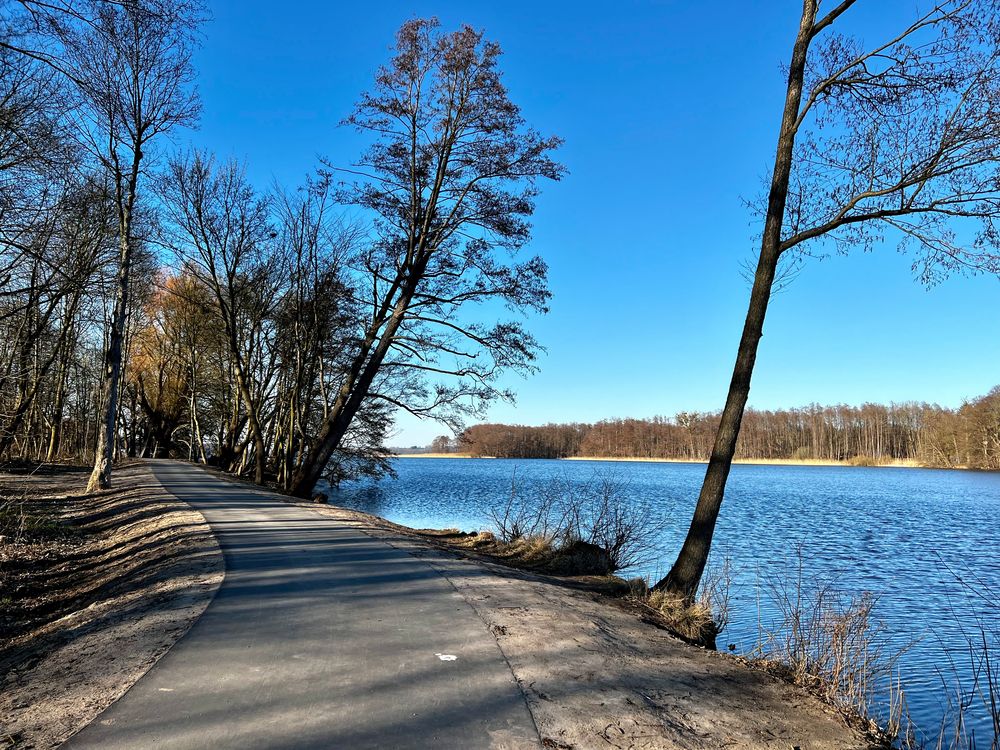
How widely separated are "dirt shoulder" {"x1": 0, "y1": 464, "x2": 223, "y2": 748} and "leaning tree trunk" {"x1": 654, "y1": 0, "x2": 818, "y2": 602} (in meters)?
6.08

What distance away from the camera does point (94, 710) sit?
3635 mm

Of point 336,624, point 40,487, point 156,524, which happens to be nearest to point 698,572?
point 336,624

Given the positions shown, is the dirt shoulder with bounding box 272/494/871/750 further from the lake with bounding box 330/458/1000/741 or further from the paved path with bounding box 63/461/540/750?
the lake with bounding box 330/458/1000/741

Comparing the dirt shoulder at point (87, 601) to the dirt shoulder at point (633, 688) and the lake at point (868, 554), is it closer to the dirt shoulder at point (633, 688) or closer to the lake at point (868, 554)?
the dirt shoulder at point (633, 688)

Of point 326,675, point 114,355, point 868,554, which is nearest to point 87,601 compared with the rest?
point 326,675

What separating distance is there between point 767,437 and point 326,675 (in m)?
128

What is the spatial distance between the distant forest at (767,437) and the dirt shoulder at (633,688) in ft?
285

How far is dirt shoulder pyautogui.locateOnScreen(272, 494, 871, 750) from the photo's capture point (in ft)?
12.2

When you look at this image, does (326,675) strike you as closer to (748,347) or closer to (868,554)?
(748,347)

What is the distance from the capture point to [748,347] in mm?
9086

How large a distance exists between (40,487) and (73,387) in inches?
802

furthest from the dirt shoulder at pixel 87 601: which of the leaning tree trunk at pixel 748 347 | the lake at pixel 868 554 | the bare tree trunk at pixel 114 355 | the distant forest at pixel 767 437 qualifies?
the distant forest at pixel 767 437

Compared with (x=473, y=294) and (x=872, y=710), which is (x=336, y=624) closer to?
(x=872, y=710)

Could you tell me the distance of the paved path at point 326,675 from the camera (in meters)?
3.35
